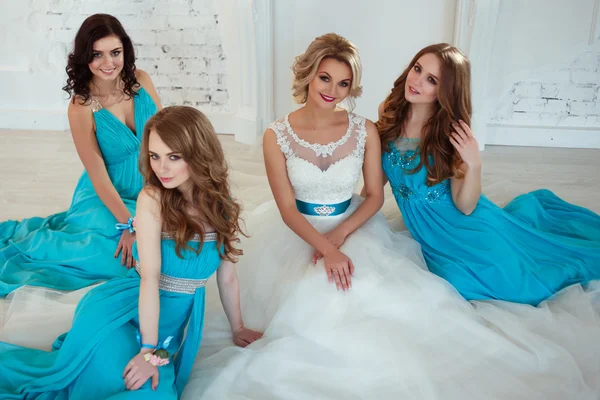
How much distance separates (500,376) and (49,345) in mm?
1701

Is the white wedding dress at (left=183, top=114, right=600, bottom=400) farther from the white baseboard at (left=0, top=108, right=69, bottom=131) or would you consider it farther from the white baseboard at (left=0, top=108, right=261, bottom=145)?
the white baseboard at (left=0, top=108, right=69, bottom=131)

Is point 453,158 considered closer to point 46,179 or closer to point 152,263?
point 152,263

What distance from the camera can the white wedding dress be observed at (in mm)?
1941

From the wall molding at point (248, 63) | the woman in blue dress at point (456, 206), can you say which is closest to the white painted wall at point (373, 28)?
the wall molding at point (248, 63)

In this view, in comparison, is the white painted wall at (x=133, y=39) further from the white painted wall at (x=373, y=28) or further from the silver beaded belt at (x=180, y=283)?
the silver beaded belt at (x=180, y=283)

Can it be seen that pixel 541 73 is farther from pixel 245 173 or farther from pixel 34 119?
pixel 34 119

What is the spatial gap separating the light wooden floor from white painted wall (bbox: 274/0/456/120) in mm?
955

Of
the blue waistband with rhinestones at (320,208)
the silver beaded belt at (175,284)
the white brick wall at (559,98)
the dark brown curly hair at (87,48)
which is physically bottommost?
the silver beaded belt at (175,284)

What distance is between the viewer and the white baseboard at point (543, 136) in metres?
4.66

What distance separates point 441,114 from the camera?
8.30 feet

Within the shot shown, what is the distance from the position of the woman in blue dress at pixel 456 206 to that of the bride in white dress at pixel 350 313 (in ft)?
0.38

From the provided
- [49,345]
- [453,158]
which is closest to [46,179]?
[49,345]

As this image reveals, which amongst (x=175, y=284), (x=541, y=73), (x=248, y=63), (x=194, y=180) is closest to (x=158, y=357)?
(x=175, y=284)

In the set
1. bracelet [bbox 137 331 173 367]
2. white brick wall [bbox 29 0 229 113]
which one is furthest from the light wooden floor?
bracelet [bbox 137 331 173 367]
